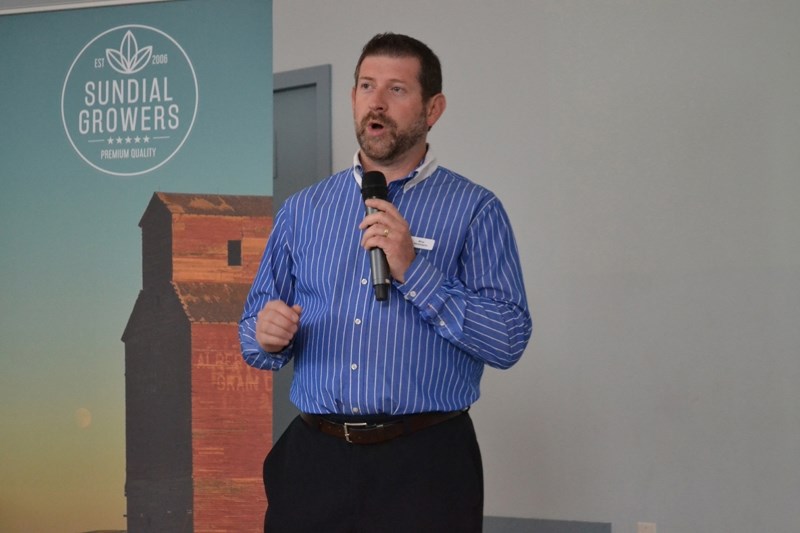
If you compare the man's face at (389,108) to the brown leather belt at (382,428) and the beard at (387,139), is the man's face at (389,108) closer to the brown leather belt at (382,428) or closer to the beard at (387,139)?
the beard at (387,139)

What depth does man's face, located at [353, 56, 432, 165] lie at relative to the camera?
6.88ft

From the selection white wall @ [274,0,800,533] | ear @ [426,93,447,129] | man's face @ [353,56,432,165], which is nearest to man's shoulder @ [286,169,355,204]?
man's face @ [353,56,432,165]

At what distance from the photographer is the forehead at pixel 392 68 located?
6.97 ft

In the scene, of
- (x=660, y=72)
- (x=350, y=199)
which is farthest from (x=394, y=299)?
(x=660, y=72)

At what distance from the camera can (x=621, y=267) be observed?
339cm

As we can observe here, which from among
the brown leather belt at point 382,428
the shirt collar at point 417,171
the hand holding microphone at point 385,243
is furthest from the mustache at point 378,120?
the brown leather belt at point 382,428

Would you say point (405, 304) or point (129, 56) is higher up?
point (129, 56)

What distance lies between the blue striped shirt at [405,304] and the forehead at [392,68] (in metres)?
0.19

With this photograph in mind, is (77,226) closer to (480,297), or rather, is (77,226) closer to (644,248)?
(644,248)

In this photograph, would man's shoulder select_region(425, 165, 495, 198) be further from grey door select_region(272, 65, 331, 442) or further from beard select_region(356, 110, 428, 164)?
grey door select_region(272, 65, 331, 442)

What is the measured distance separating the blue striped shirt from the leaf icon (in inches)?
70.4

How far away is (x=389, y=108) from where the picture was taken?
6.89 feet

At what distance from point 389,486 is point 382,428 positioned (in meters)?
0.11

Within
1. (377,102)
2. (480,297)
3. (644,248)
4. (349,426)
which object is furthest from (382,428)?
(644,248)
